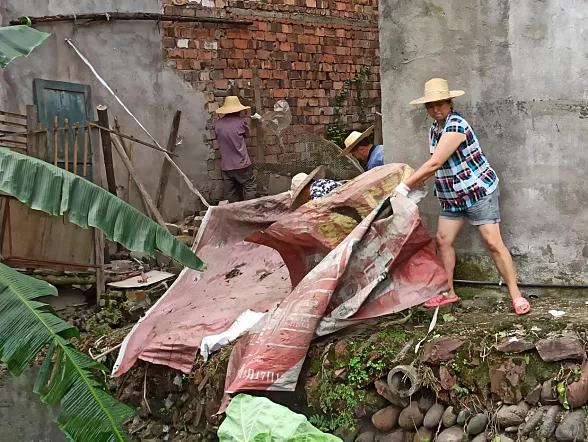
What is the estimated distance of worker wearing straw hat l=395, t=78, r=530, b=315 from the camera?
15.6 ft

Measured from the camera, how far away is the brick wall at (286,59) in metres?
10.4

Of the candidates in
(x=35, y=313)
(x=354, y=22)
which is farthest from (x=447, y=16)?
(x=354, y=22)

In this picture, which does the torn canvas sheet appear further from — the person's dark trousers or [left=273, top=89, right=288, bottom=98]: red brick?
[left=273, top=89, right=288, bottom=98]: red brick

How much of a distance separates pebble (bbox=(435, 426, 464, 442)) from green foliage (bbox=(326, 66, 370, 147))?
25.5ft

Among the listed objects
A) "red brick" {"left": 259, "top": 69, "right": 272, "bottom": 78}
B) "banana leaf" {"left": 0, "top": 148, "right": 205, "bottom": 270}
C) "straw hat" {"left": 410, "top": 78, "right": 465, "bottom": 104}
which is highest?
"red brick" {"left": 259, "top": 69, "right": 272, "bottom": 78}

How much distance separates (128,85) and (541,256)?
612 centimetres

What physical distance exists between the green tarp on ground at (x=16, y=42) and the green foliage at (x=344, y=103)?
7008mm

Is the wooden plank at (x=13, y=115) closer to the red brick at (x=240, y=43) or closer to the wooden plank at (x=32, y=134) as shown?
the wooden plank at (x=32, y=134)

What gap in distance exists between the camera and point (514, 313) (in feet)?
15.8

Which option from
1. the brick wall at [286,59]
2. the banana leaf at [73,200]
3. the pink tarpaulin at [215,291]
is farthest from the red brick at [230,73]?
the banana leaf at [73,200]

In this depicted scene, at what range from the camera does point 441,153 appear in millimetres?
4738

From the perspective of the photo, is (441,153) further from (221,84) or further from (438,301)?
(221,84)

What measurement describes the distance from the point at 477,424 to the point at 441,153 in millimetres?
1570

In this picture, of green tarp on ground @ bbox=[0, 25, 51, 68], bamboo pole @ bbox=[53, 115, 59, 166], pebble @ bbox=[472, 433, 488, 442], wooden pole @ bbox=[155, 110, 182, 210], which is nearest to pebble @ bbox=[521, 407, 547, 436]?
pebble @ bbox=[472, 433, 488, 442]
